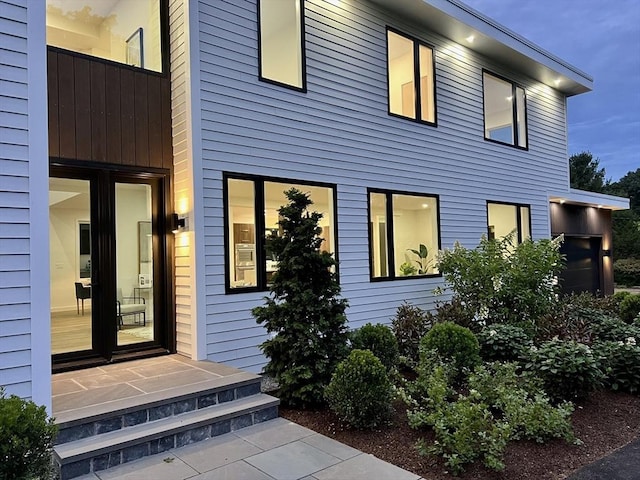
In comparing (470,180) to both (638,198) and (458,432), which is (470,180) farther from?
(638,198)

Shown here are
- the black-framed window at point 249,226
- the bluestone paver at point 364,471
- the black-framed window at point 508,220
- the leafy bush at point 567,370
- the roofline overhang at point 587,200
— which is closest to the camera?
the bluestone paver at point 364,471

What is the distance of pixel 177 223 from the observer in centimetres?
529

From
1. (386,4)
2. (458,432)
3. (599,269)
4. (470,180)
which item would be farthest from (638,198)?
(458,432)

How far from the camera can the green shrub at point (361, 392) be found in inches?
146

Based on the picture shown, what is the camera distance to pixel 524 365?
484 centimetres

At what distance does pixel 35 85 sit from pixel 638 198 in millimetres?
45041

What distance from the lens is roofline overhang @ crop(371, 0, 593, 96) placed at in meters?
7.53

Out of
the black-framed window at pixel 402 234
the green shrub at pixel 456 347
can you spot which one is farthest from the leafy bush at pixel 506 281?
the green shrub at pixel 456 347

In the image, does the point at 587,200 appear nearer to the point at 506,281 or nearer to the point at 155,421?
the point at 506,281

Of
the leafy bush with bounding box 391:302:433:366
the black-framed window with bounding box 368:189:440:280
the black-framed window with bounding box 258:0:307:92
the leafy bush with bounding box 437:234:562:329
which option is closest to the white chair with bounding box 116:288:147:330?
the leafy bush with bounding box 391:302:433:366

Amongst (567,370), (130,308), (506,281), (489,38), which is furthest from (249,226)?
(489,38)

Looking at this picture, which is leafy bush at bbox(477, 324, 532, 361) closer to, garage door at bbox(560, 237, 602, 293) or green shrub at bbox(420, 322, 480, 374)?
green shrub at bbox(420, 322, 480, 374)

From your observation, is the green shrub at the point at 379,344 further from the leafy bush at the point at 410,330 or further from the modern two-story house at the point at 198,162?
the modern two-story house at the point at 198,162

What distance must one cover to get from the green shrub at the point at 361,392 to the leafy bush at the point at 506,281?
10.3 feet
